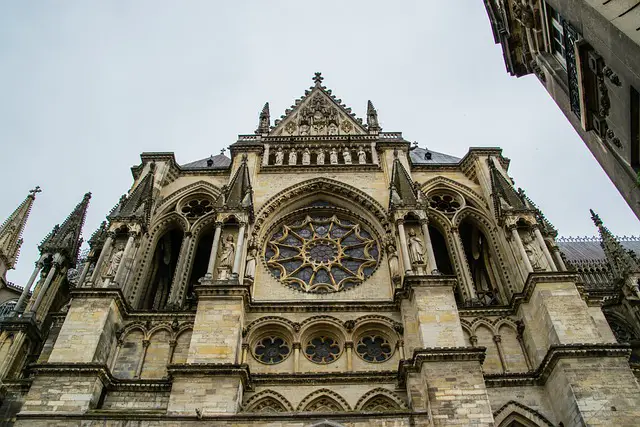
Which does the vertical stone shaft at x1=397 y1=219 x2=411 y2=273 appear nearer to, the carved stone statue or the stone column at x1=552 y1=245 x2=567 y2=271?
the carved stone statue

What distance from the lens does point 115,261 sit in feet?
52.5

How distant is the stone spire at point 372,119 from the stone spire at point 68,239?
12.2 metres

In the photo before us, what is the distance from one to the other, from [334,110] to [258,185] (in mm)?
6663

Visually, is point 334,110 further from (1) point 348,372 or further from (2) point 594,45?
(2) point 594,45

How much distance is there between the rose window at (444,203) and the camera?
65.2 ft

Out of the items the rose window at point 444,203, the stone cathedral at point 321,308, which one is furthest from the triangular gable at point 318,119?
the rose window at point 444,203

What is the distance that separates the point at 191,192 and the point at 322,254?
18.6ft

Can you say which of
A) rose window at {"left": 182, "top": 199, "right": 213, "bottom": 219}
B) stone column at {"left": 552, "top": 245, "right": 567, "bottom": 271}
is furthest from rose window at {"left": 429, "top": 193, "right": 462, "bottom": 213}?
rose window at {"left": 182, "top": 199, "right": 213, "bottom": 219}

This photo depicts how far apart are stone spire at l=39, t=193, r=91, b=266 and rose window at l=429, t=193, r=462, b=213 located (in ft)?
42.2

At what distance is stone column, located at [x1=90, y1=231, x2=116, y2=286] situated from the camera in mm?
15497

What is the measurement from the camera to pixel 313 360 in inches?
578

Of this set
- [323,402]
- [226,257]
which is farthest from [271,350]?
[226,257]

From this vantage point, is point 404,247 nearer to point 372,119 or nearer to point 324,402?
point 324,402

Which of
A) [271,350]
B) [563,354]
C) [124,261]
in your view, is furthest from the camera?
[124,261]
